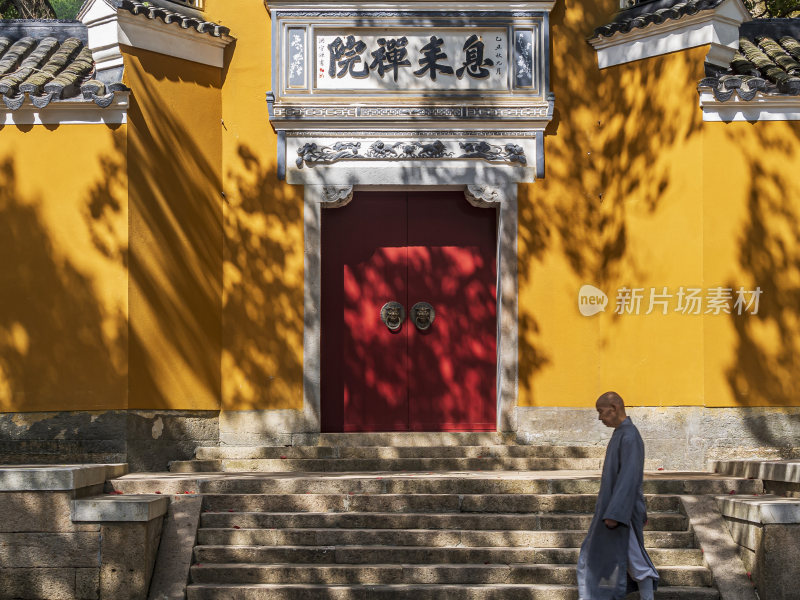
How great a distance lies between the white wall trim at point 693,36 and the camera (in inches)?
397

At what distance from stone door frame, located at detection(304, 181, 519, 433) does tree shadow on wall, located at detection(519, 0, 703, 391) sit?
0.44 feet

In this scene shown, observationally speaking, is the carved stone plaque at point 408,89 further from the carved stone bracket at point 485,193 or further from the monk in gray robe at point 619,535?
the monk in gray robe at point 619,535

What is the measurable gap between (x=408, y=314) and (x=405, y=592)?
13.0 ft

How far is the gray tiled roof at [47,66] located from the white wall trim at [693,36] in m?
5.18

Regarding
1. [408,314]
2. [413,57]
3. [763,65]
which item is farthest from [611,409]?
[413,57]

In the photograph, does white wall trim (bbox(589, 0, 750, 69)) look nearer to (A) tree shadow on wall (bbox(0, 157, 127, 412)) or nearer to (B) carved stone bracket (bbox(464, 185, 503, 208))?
(B) carved stone bracket (bbox(464, 185, 503, 208))

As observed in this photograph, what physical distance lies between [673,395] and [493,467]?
1.92 meters

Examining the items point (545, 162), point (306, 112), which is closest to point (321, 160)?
point (306, 112)

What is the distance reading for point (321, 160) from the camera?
10828 millimetres

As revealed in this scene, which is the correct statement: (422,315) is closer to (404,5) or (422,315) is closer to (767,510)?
(404,5)

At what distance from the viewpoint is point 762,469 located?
871 cm

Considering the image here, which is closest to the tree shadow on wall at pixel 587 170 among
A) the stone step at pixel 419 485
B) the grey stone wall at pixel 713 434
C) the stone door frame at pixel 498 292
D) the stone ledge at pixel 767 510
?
the stone door frame at pixel 498 292

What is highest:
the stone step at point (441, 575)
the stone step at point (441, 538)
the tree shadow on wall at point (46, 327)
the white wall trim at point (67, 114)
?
the white wall trim at point (67, 114)

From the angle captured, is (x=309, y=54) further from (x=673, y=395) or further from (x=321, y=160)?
(x=673, y=395)
